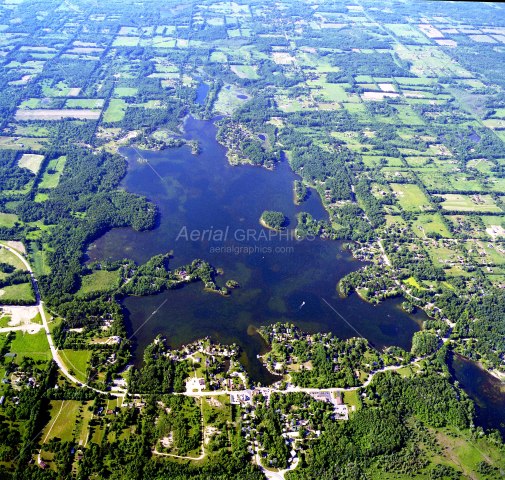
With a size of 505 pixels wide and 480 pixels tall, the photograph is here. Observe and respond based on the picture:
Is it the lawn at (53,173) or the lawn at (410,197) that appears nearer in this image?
the lawn at (53,173)

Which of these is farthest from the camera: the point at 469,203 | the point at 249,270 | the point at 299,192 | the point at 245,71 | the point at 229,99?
the point at 245,71

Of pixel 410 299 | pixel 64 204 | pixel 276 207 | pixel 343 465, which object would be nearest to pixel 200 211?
pixel 276 207

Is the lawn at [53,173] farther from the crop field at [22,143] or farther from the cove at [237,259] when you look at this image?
the cove at [237,259]

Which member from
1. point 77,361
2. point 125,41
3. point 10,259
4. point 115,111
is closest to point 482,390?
point 77,361

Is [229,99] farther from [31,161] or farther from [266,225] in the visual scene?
[266,225]

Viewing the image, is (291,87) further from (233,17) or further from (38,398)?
(38,398)

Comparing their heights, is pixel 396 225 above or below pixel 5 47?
below

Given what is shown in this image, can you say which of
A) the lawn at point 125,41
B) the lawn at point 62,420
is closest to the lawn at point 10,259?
the lawn at point 62,420
